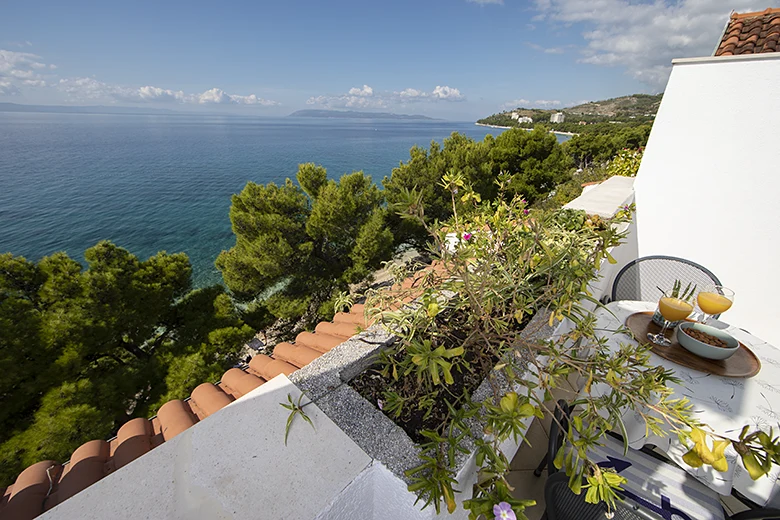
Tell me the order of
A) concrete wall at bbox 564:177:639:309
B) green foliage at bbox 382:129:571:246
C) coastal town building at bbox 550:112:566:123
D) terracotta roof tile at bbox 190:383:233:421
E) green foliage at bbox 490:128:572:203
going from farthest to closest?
coastal town building at bbox 550:112:566:123
green foliage at bbox 490:128:572:203
green foliage at bbox 382:129:571:246
concrete wall at bbox 564:177:639:309
terracotta roof tile at bbox 190:383:233:421

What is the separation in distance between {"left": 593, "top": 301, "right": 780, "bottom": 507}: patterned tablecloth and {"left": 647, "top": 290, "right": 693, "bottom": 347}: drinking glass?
125mm

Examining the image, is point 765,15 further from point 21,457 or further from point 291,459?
point 21,457

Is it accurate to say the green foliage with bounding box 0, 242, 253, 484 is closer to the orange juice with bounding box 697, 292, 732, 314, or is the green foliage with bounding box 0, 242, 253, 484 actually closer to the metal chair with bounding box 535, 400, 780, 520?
the metal chair with bounding box 535, 400, 780, 520

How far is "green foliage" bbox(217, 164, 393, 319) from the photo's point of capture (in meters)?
6.59

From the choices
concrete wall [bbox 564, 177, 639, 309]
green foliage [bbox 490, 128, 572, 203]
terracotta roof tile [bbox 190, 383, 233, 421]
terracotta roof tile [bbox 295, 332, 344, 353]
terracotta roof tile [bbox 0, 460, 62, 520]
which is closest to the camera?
terracotta roof tile [bbox 0, 460, 62, 520]

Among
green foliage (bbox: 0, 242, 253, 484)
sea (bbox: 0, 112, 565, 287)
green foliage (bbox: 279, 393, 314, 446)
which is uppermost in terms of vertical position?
green foliage (bbox: 279, 393, 314, 446)

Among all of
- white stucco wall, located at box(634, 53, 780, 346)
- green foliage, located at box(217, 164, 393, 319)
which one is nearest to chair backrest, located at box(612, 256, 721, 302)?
white stucco wall, located at box(634, 53, 780, 346)

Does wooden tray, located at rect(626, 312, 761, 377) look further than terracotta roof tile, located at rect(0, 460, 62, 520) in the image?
Yes

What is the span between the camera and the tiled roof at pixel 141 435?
115cm

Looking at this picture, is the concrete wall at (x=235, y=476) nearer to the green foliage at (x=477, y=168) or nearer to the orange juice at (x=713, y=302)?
the orange juice at (x=713, y=302)

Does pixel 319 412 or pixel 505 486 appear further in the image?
pixel 319 412

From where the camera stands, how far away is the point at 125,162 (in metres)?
34.8

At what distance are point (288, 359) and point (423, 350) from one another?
4.12ft

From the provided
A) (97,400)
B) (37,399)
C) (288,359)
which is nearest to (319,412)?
(288,359)
